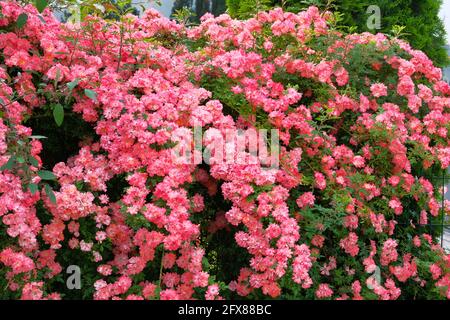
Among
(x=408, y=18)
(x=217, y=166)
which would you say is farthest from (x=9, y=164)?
(x=408, y=18)

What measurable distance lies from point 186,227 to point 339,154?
1049 millimetres

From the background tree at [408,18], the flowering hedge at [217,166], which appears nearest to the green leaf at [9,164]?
the flowering hedge at [217,166]

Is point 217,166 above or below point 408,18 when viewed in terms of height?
below

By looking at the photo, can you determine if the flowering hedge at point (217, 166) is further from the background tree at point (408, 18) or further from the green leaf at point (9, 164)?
the background tree at point (408, 18)

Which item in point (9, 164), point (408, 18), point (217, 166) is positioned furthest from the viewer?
point (408, 18)

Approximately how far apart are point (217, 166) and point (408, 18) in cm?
370

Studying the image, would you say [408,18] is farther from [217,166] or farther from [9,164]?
[9,164]

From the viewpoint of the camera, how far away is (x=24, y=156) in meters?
1.97

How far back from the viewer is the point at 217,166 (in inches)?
85.4

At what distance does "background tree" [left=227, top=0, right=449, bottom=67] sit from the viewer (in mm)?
4824

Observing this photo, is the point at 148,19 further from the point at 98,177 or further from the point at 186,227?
the point at 186,227

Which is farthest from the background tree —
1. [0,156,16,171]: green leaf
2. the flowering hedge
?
[0,156,16,171]: green leaf

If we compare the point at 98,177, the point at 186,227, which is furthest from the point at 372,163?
the point at 98,177
